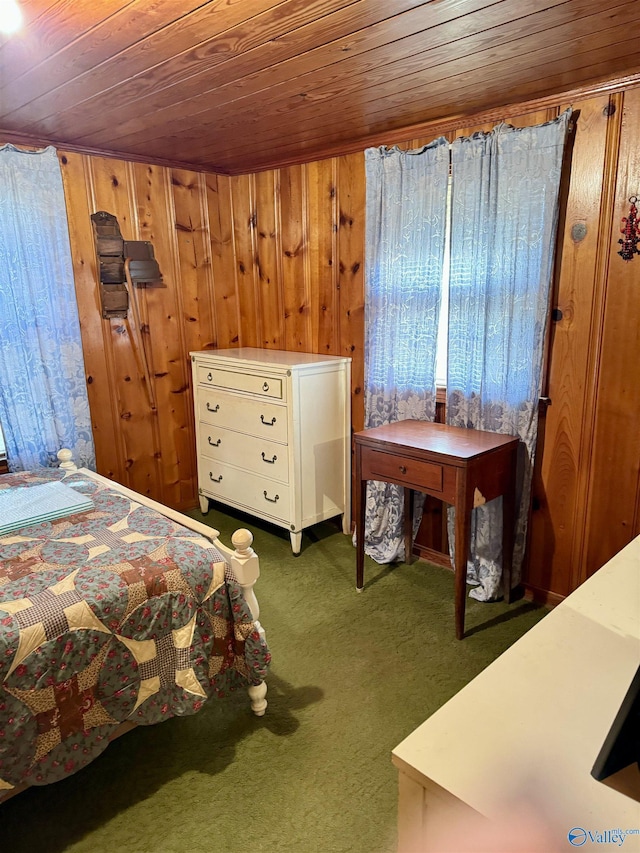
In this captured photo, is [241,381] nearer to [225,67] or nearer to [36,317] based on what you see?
[36,317]

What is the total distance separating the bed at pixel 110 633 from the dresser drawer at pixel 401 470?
0.87 meters

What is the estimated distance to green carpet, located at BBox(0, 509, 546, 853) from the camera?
162cm

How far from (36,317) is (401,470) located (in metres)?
1.99

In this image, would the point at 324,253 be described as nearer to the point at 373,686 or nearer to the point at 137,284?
the point at 137,284

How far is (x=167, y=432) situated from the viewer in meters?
3.71

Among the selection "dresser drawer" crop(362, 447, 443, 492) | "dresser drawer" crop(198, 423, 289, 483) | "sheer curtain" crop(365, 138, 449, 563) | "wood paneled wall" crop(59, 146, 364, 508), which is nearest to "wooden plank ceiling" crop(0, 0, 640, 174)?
"sheer curtain" crop(365, 138, 449, 563)

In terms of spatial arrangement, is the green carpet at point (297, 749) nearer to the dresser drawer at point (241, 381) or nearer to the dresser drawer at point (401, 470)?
the dresser drawer at point (401, 470)

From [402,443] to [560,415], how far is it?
2.30 ft

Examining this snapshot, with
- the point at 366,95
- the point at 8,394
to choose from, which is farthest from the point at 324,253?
the point at 8,394

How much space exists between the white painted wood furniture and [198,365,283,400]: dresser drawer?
7.19 ft

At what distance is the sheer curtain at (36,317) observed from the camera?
112 inches

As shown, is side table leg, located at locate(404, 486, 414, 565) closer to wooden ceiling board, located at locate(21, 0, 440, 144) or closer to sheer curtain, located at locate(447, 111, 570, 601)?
sheer curtain, located at locate(447, 111, 570, 601)

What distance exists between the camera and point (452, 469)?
2.36 meters

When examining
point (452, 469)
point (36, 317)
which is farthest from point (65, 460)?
point (452, 469)
